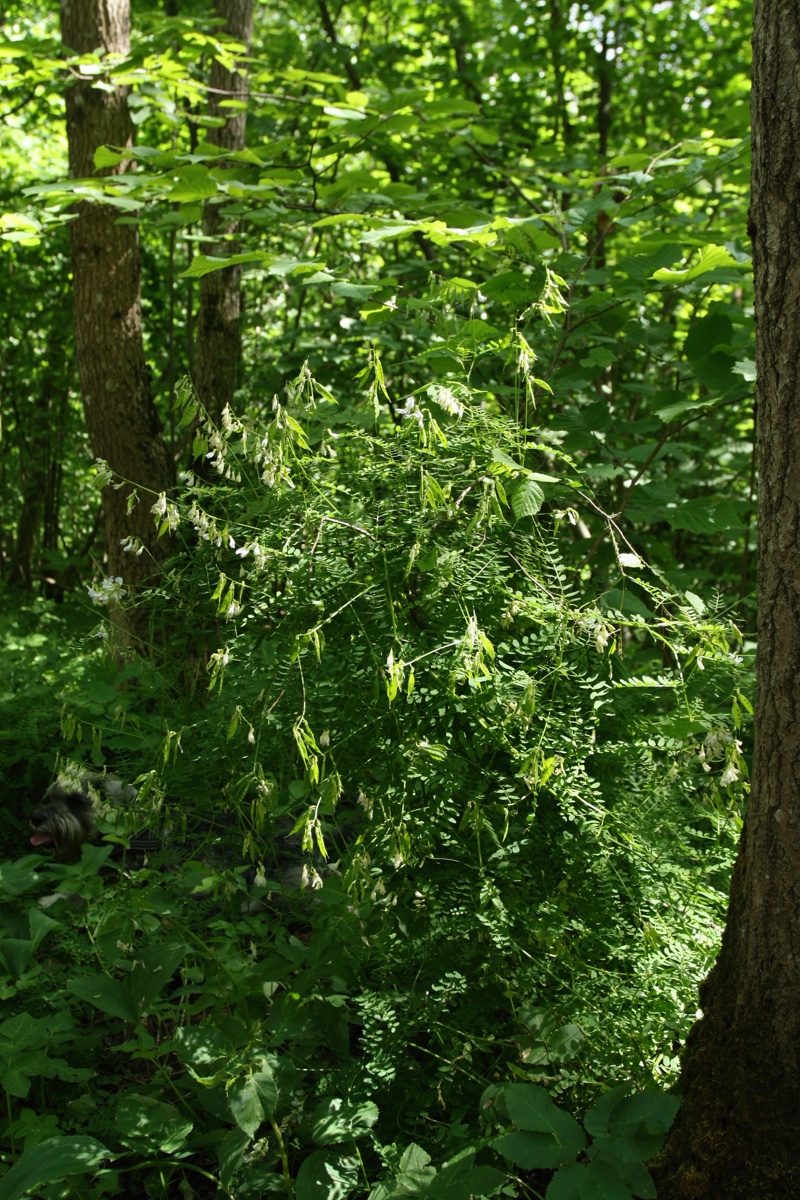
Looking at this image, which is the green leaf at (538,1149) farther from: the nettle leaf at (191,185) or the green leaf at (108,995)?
the nettle leaf at (191,185)

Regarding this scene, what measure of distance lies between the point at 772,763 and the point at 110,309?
3.76 metres

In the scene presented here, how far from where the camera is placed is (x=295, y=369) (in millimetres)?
4961

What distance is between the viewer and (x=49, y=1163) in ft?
5.94

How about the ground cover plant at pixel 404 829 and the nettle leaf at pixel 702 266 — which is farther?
the nettle leaf at pixel 702 266

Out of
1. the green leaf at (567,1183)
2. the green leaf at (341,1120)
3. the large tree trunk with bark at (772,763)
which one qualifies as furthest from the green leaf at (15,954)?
the large tree trunk with bark at (772,763)

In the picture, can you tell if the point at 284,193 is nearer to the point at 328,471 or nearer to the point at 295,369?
the point at 295,369

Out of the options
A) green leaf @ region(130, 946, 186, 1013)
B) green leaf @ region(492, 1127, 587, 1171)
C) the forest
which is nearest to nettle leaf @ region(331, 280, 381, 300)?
the forest

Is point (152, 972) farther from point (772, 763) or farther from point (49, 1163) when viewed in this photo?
point (772, 763)

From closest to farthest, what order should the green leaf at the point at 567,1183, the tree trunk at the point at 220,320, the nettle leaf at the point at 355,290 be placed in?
the green leaf at the point at 567,1183, the nettle leaf at the point at 355,290, the tree trunk at the point at 220,320

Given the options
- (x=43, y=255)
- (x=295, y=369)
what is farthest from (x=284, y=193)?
(x=43, y=255)

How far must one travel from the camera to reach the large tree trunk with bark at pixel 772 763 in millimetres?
1613

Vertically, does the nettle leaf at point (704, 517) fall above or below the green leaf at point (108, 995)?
above

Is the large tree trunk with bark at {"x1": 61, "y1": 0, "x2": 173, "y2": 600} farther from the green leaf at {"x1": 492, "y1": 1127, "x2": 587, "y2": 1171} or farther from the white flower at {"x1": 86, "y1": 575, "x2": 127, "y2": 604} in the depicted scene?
the green leaf at {"x1": 492, "y1": 1127, "x2": 587, "y2": 1171}

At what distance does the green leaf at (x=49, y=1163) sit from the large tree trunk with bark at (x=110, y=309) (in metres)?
2.80
